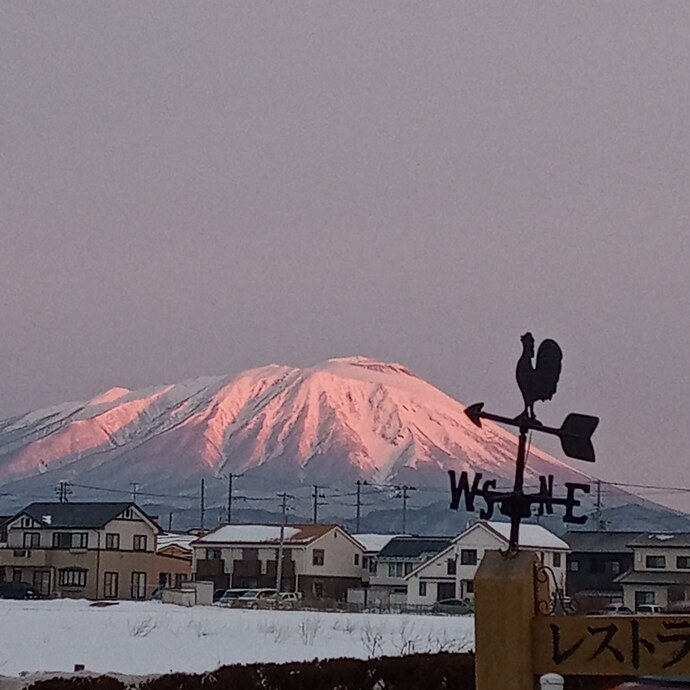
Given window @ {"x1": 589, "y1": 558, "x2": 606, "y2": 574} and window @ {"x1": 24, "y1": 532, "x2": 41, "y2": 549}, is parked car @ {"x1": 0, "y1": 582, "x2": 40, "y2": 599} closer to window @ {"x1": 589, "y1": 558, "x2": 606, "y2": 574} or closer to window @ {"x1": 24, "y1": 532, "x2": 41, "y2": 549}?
window @ {"x1": 24, "y1": 532, "x2": 41, "y2": 549}

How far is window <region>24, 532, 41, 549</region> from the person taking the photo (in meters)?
59.4

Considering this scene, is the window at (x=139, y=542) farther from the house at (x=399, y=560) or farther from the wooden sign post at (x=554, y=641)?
the wooden sign post at (x=554, y=641)

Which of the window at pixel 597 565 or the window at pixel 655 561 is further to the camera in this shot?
the window at pixel 597 565

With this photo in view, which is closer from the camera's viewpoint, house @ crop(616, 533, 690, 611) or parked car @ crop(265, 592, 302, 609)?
parked car @ crop(265, 592, 302, 609)

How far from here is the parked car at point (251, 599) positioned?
44.3 m

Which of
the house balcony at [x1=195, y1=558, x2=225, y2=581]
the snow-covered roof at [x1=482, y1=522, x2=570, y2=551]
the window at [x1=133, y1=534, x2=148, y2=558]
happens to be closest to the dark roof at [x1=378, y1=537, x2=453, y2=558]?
the snow-covered roof at [x1=482, y1=522, x2=570, y2=551]

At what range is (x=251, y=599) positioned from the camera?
47.4m

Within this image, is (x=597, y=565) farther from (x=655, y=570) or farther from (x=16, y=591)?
(x=16, y=591)

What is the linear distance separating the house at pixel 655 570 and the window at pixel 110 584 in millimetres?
20138

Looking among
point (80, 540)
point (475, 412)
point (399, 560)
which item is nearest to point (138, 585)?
point (80, 540)

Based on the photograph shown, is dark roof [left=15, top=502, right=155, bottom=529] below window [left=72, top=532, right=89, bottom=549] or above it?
above

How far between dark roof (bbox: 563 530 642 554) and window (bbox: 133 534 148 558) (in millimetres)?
18054

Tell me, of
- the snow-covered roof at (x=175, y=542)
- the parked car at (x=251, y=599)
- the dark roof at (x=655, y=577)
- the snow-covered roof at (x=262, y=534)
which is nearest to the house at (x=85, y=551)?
the snow-covered roof at (x=262, y=534)

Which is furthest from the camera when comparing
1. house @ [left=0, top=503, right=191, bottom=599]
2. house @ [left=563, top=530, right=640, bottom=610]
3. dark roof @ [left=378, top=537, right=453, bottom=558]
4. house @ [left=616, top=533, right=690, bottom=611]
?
dark roof @ [left=378, top=537, right=453, bottom=558]
